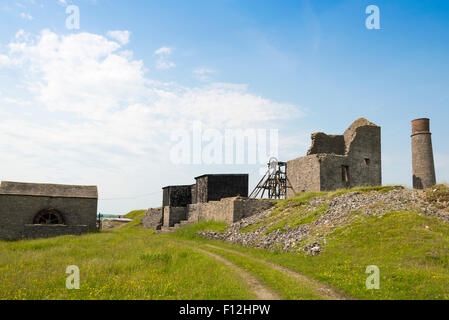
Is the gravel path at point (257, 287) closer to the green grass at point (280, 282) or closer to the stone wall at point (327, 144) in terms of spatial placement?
the green grass at point (280, 282)

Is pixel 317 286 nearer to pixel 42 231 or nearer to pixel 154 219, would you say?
pixel 42 231

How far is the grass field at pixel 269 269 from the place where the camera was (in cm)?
984

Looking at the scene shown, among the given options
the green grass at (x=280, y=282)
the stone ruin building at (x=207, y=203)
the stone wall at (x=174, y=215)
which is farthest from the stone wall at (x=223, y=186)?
the green grass at (x=280, y=282)

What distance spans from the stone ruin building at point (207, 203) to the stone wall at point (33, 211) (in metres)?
9.78

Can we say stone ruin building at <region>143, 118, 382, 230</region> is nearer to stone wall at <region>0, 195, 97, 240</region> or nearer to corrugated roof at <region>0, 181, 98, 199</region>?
stone wall at <region>0, 195, 97, 240</region>

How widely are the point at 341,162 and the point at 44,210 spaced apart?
28841 mm

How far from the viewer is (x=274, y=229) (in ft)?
69.5

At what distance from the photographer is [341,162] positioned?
2931 centimetres

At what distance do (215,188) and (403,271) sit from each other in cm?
2676

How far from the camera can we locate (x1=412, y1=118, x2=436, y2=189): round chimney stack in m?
29.1

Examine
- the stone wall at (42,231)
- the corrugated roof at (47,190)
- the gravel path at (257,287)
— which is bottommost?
the stone wall at (42,231)

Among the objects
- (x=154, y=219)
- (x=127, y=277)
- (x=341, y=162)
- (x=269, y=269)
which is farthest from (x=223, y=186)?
(x=127, y=277)
